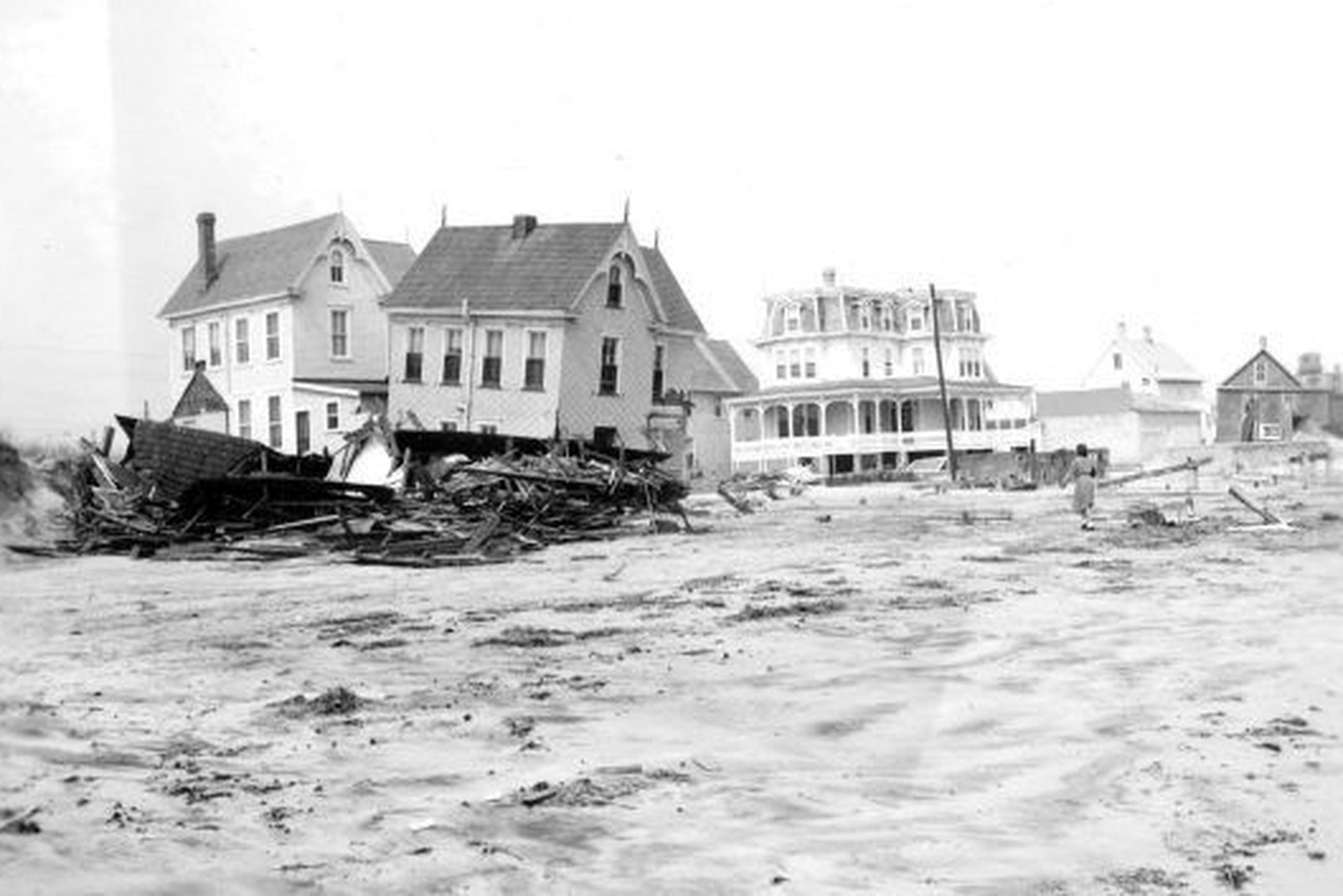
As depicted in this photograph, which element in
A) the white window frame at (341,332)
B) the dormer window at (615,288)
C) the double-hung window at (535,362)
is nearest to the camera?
the double-hung window at (535,362)

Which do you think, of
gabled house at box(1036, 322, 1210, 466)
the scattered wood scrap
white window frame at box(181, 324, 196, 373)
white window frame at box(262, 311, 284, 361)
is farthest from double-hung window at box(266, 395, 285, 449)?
gabled house at box(1036, 322, 1210, 466)

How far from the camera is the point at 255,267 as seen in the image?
42875 mm

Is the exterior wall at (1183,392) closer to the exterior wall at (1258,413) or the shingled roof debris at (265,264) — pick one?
the exterior wall at (1258,413)

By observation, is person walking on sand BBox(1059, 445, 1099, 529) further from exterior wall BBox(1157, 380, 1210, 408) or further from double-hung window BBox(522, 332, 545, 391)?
exterior wall BBox(1157, 380, 1210, 408)

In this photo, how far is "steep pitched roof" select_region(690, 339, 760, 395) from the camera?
59281 millimetres

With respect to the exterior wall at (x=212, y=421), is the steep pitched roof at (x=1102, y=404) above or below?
above

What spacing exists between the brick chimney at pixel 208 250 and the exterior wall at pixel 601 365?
44.0 feet

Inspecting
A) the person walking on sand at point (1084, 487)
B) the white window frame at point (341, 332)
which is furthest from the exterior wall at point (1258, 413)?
the person walking on sand at point (1084, 487)

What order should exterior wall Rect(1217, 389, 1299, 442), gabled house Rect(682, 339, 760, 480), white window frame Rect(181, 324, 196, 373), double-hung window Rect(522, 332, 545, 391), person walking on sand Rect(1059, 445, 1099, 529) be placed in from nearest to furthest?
person walking on sand Rect(1059, 445, 1099, 529), double-hung window Rect(522, 332, 545, 391), white window frame Rect(181, 324, 196, 373), gabled house Rect(682, 339, 760, 480), exterior wall Rect(1217, 389, 1299, 442)

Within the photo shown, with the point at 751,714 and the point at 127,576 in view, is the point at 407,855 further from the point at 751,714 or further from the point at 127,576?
the point at 127,576

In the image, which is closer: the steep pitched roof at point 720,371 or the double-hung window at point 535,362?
the double-hung window at point 535,362

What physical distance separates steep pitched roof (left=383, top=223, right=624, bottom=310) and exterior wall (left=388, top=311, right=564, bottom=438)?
519 millimetres

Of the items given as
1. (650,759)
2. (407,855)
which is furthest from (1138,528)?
(407,855)

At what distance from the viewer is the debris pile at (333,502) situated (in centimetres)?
2030
